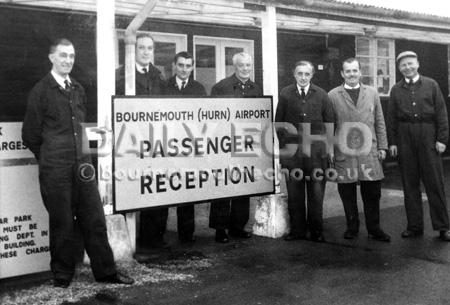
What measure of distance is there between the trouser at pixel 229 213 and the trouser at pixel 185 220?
23 centimetres

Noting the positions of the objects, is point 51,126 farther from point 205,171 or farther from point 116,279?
point 205,171

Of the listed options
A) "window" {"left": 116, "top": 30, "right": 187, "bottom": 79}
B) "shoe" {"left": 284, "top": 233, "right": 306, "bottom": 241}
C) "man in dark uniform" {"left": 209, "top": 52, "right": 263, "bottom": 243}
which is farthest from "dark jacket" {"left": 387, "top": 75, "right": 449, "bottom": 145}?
"window" {"left": 116, "top": 30, "right": 187, "bottom": 79}

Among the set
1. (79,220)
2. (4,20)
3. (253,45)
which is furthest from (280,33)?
(79,220)

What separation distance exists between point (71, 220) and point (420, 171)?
4.02m

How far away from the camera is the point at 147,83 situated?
21.0ft

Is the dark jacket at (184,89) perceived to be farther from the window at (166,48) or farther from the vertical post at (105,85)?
the window at (166,48)

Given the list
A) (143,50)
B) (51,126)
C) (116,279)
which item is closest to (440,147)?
(143,50)

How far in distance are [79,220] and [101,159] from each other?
2.24 feet

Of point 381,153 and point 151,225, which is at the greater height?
point 381,153

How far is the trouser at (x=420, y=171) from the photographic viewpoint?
680 centimetres

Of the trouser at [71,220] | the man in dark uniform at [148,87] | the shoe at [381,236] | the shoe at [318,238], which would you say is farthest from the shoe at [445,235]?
the trouser at [71,220]

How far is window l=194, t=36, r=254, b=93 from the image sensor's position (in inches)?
425

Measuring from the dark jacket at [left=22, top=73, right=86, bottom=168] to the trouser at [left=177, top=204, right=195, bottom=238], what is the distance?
1.94 metres

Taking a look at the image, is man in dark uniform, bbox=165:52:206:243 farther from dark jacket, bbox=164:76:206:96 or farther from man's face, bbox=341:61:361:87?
man's face, bbox=341:61:361:87
